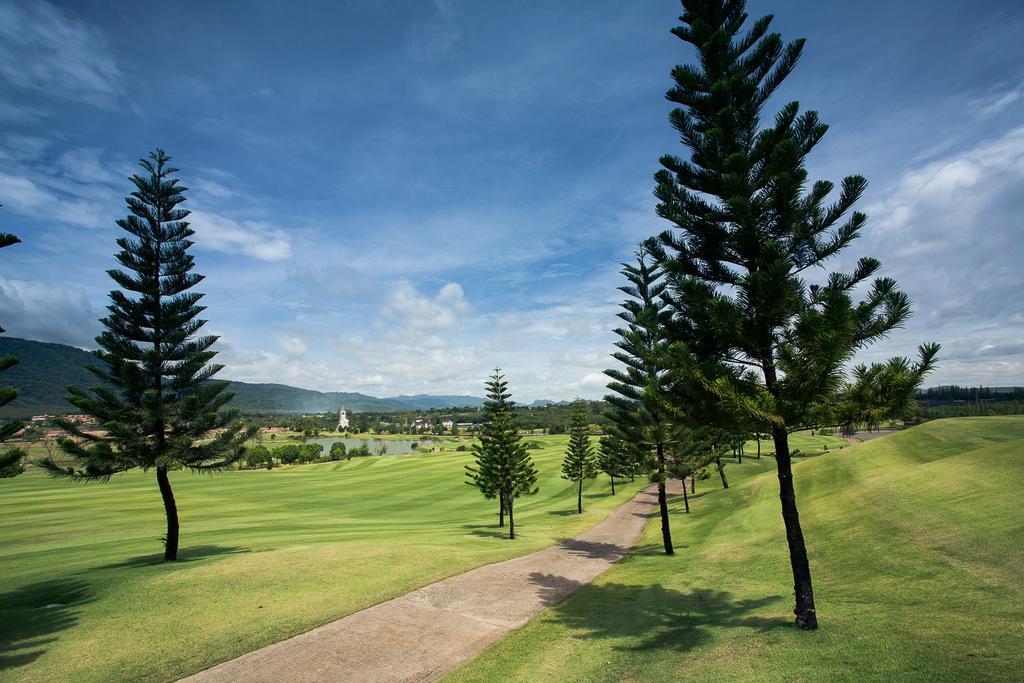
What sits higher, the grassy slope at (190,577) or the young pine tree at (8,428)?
the young pine tree at (8,428)

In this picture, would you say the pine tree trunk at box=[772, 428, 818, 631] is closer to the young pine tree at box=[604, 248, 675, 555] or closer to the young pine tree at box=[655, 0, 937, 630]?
the young pine tree at box=[655, 0, 937, 630]

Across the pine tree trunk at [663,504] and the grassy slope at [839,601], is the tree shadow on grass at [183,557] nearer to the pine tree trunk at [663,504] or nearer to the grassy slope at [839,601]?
the grassy slope at [839,601]

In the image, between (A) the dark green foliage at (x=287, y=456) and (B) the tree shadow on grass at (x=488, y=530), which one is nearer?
(B) the tree shadow on grass at (x=488, y=530)

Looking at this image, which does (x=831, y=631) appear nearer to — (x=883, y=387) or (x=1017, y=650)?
(x=1017, y=650)

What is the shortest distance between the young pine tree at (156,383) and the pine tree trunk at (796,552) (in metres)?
16.1

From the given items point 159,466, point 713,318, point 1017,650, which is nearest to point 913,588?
point 1017,650

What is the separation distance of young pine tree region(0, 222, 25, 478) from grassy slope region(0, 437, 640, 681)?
321cm

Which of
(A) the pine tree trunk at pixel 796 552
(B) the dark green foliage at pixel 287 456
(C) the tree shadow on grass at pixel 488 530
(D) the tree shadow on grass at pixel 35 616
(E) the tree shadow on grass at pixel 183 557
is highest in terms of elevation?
(A) the pine tree trunk at pixel 796 552

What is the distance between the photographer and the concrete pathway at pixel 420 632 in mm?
7316

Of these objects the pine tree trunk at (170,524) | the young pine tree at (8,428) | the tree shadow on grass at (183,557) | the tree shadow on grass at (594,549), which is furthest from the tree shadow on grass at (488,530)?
the young pine tree at (8,428)

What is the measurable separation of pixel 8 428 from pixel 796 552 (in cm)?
1394

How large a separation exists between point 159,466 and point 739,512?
2496 centimetres

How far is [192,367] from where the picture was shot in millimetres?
14828

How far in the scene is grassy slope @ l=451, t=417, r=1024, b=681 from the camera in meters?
6.18
